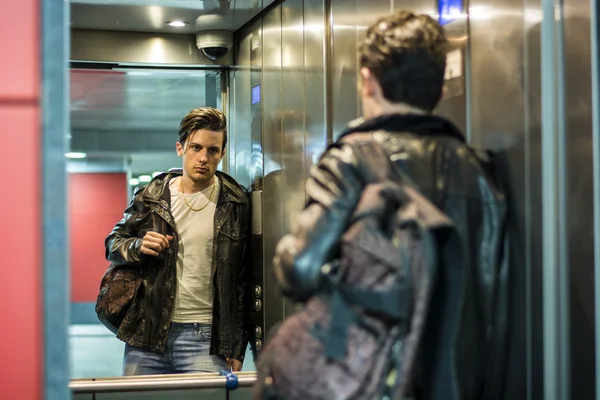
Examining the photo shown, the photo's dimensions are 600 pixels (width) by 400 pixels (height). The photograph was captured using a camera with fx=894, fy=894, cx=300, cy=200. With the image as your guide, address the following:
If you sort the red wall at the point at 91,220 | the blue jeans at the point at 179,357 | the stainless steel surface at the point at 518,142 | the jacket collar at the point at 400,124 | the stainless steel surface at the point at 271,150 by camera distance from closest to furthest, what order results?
1. the jacket collar at the point at 400,124
2. the stainless steel surface at the point at 518,142
3. the red wall at the point at 91,220
4. the blue jeans at the point at 179,357
5. the stainless steel surface at the point at 271,150

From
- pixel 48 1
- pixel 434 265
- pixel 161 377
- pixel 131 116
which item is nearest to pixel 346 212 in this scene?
pixel 434 265

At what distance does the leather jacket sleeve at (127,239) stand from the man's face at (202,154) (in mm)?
300

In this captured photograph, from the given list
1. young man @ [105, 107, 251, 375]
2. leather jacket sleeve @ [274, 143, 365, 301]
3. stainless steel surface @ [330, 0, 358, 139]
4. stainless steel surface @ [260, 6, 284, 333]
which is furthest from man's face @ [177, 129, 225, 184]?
leather jacket sleeve @ [274, 143, 365, 301]

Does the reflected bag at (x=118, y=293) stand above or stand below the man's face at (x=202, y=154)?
below

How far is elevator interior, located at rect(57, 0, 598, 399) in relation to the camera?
2.34 metres

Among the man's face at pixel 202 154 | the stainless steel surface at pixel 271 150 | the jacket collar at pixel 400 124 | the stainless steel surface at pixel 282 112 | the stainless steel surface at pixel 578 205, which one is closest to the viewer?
the jacket collar at pixel 400 124

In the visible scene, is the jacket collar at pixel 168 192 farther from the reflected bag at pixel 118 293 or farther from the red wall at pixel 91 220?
the reflected bag at pixel 118 293

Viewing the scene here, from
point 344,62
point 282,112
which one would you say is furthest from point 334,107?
point 282,112

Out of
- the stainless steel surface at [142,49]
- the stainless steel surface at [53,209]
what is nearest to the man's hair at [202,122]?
the stainless steel surface at [142,49]

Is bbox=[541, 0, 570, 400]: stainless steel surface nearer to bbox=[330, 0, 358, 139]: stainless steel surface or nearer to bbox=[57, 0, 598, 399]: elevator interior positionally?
bbox=[57, 0, 598, 399]: elevator interior

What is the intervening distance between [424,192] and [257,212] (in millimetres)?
2381

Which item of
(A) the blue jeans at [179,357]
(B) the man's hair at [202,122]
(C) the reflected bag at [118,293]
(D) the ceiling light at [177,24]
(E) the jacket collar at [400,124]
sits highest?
(D) the ceiling light at [177,24]

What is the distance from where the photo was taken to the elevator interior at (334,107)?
2.34m

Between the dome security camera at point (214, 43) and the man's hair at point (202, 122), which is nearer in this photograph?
the man's hair at point (202, 122)
